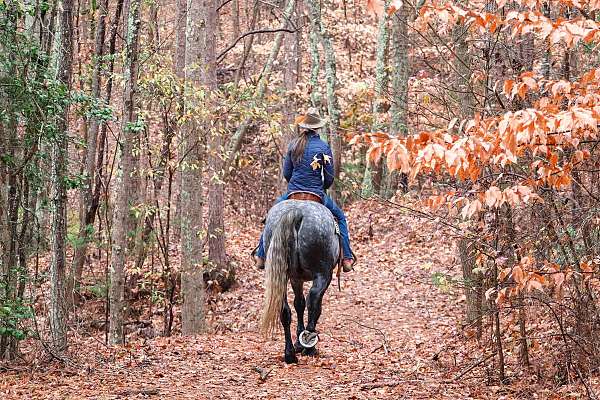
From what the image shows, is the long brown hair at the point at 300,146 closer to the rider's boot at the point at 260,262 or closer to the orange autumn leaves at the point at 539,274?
the rider's boot at the point at 260,262

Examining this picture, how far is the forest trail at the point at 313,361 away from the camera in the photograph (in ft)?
23.9

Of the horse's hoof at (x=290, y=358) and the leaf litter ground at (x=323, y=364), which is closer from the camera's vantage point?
the leaf litter ground at (x=323, y=364)

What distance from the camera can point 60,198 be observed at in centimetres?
852

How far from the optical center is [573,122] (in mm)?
3883

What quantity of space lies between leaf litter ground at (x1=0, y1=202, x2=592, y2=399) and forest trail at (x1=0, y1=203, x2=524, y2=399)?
13 millimetres

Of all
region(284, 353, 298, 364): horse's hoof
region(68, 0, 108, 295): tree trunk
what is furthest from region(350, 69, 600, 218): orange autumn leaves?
region(68, 0, 108, 295): tree trunk

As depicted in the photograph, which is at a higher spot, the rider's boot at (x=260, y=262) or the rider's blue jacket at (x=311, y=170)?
the rider's blue jacket at (x=311, y=170)

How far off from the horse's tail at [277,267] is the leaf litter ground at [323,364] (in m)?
0.60

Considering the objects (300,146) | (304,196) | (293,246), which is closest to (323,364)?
(293,246)

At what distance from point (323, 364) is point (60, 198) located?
3.58m

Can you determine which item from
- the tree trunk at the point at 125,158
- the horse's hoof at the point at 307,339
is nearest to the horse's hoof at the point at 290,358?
the horse's hoof at the point at 307,339

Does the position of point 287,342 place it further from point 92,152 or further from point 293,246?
point 92,152

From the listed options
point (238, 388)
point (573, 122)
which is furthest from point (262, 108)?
point (573, 122)

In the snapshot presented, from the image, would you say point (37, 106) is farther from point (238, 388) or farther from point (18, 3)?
point (238, 388)
